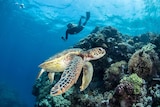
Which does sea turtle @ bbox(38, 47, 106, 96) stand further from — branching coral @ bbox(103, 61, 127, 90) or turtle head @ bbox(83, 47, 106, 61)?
branching coral @ bbox(103, 61, 127, 90)

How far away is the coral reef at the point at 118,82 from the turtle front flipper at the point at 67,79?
1.36 metres

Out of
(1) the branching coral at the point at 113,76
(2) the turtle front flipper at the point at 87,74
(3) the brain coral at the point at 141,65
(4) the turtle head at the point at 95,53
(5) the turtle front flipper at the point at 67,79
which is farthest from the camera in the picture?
(1) the branching coral at the point at 113,76

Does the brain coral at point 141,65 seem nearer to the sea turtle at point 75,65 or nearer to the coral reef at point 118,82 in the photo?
the coral reef at point 118,82

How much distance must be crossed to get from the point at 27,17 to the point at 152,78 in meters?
35.5

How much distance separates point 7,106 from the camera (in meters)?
28.0

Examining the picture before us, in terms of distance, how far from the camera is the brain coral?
6.07 metres

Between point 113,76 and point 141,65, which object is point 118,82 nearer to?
point 113,76

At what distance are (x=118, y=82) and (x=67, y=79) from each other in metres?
3.26

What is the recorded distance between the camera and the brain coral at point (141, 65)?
607cm

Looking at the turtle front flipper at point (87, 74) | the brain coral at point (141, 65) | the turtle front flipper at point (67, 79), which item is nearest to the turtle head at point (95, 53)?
the turtle front flipper at point (87, 74)

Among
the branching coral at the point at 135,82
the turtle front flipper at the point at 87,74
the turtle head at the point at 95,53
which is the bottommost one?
the branching coral at the point at 135,82

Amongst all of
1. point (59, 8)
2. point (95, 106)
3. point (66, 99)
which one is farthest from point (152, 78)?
point (59, 8)

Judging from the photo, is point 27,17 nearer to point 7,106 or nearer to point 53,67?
point 7,106

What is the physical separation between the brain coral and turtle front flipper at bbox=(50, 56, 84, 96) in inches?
91.2
